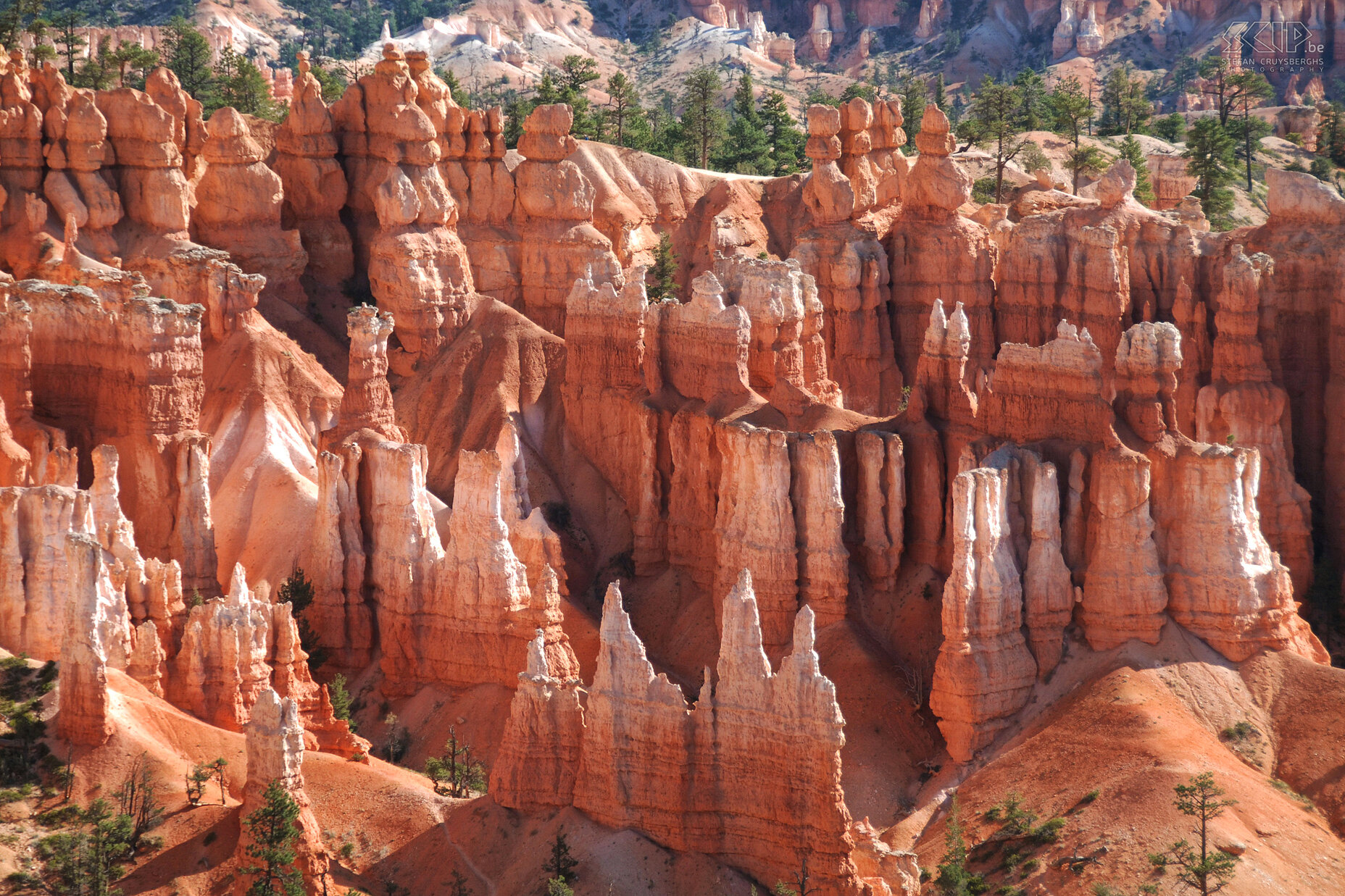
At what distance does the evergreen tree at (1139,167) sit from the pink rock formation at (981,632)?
47.7m

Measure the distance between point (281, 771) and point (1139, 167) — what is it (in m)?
70.9

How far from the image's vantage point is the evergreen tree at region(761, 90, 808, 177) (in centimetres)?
11331

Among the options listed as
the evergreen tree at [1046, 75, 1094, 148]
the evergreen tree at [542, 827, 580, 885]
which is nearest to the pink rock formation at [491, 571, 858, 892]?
the evergreen tree at [542, 827, 580, 885]

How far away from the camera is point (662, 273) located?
94.3 meters

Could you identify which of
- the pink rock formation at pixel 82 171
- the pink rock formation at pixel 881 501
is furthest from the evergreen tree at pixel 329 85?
the pink rock formation at pixel 881 501

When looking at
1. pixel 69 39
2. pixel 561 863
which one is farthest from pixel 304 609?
pixel 69 39

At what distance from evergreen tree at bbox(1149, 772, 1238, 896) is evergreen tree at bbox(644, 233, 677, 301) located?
45114mm

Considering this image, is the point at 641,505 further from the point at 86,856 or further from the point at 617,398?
the point at 86,856

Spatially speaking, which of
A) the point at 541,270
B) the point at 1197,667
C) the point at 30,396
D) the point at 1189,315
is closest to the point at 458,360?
the point at 541,270

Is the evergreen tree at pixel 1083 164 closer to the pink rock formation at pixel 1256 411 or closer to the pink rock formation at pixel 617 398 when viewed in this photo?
the pink rock formation at pixel 1256 411

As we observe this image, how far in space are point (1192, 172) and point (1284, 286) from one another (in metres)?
31.9

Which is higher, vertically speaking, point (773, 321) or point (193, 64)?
point (193, 64)

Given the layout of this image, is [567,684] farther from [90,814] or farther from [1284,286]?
[1284,286]

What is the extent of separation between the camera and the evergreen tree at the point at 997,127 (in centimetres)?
10744
